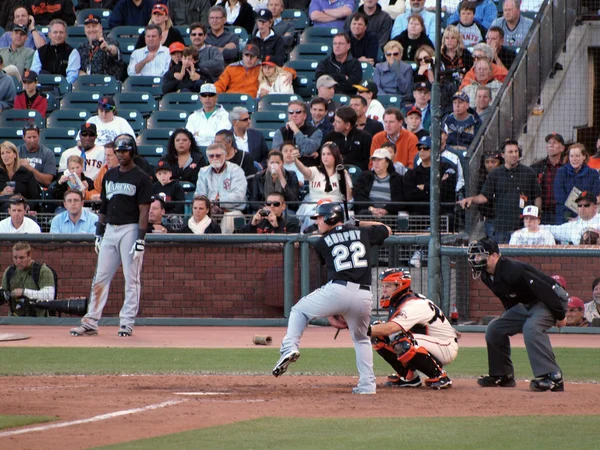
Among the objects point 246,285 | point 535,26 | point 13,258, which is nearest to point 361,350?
point 246,285

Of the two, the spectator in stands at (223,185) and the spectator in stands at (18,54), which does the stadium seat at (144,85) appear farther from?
the spectator in stands at (223,185)

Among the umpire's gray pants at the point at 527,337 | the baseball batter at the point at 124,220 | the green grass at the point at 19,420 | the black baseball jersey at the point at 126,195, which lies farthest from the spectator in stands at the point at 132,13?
the green grass at the point at 19,420

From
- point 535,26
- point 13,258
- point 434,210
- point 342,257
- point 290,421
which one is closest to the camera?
point 290,421

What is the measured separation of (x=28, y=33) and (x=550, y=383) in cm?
1410

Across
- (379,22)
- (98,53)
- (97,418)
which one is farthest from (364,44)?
(97,418)

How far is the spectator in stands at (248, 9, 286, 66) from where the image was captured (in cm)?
1831

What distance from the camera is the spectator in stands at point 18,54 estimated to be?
19219 millimetres

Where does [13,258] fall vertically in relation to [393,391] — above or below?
above

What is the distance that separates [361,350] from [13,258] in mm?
7354

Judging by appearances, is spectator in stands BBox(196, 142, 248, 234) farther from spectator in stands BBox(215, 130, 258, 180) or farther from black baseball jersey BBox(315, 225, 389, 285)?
black baseball jersey BBox(315, 225, 389, 285)

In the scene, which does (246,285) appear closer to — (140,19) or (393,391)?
(393,391)

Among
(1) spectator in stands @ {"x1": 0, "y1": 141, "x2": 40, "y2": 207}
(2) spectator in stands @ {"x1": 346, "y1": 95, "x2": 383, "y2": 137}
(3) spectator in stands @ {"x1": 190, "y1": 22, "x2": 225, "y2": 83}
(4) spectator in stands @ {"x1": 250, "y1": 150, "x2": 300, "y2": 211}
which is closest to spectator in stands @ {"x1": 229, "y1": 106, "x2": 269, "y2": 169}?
(4) spectator in stands @ {"x1": 250, "y1": 150, "x2": 300, "y2": 211}

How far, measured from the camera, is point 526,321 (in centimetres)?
914

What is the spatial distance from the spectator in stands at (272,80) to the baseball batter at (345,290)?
30.6 ft
